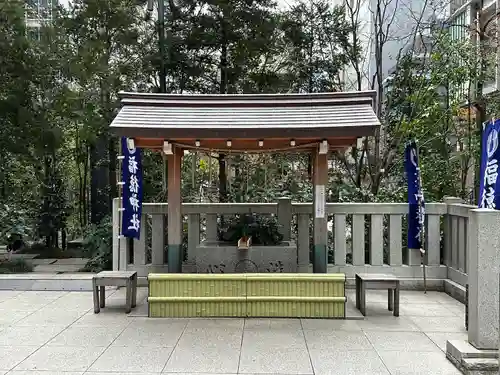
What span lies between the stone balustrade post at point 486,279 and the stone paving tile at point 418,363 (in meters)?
0.39

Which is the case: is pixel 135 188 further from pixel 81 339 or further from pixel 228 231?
pixel 81 339

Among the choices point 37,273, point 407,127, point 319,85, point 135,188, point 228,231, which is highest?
point 319,85

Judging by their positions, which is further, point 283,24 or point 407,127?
point 283,24

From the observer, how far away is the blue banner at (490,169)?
6.14 metres

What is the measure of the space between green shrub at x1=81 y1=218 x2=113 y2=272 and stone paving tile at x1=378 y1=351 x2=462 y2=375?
21.3 ft

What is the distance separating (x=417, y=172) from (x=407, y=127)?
2.81 m

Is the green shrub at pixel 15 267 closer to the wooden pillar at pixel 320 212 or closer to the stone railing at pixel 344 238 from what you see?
the stone railing at pixel 344 238

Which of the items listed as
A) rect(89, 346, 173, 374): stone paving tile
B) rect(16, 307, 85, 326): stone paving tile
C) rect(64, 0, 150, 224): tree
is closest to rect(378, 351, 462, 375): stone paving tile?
rect(89, 346, 173, 374): stone paving tile

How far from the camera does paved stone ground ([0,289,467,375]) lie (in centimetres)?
→ 496

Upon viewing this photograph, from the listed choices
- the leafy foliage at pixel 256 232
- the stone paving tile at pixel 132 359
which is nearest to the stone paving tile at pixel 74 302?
the stone paving tile at pixel 132 359

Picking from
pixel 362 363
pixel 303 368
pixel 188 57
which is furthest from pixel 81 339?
pixel 188 57

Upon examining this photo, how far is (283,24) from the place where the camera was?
12.0 meters

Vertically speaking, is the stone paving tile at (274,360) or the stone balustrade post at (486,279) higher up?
the stone balustrade post at (486,279)

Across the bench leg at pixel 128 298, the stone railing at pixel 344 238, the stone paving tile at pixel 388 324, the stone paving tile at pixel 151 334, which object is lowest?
the stone paving tile at pixel 388 324
